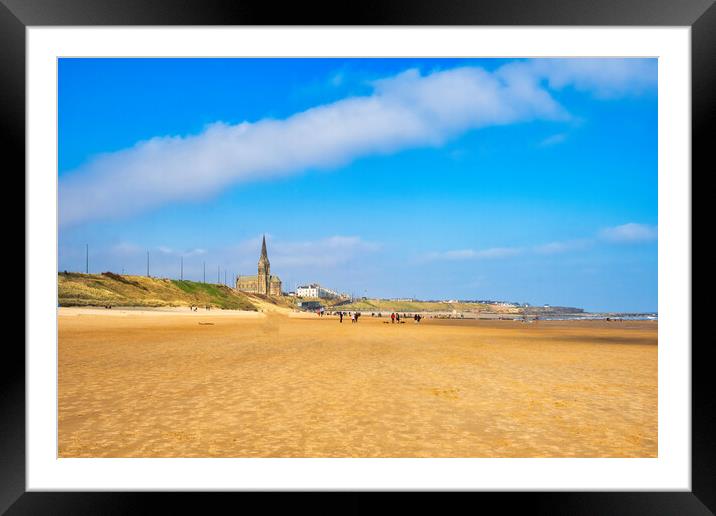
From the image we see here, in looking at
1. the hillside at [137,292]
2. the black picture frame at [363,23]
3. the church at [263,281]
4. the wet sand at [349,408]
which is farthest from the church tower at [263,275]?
the black picture frame at [363,23]

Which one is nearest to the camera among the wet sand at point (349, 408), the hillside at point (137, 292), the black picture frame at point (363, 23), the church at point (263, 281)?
the black picture frame at point (363, 23)

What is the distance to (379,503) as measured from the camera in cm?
281

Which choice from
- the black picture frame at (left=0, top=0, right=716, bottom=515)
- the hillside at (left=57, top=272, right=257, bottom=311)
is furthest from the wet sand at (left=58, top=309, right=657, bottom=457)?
the hillside at (left=57, top=272, right=257, bottom=311)

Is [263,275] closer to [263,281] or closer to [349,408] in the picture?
[263,281]

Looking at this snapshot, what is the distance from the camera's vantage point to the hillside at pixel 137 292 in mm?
56125

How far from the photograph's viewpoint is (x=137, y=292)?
74875mm

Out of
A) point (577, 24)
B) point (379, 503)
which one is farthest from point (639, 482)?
point (577, 24)

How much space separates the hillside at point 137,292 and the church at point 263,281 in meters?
36.0

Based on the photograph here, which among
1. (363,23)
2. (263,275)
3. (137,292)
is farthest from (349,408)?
(263,275)

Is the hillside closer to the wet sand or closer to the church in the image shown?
the church

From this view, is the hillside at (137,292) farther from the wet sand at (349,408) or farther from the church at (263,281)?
the wet sand at (349,408)

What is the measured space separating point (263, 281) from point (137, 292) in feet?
276

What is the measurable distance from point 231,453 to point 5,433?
2547 millimetres

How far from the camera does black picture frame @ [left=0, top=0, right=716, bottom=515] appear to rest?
284cm
